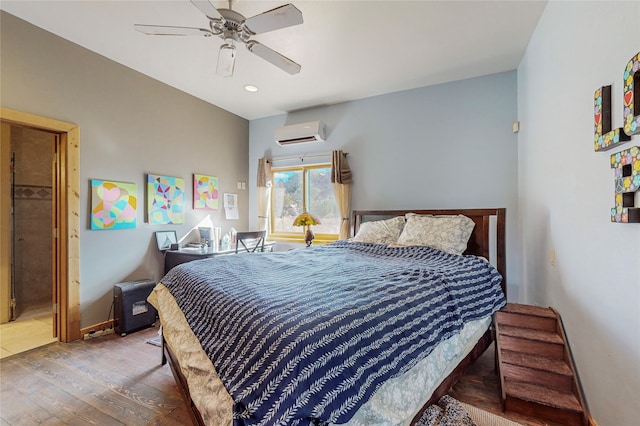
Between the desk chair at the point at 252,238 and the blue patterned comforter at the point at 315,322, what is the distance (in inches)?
48.1

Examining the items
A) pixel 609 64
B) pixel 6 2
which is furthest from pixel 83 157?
pixel 609 64

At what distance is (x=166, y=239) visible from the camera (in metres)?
3.46

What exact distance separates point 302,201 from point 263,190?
2.27 feet

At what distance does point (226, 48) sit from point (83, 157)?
1840 mm

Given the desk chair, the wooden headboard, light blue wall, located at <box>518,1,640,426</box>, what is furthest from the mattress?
the desk chair

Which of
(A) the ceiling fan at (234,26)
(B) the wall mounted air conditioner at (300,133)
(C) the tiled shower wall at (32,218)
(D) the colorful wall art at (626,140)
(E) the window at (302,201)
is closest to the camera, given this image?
(D) the colorful wall art at (626,140)

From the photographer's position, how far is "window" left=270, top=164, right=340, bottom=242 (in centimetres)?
410

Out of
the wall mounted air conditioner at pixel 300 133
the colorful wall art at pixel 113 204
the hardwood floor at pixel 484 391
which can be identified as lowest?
A: the hardwood floor at pixel 484 391

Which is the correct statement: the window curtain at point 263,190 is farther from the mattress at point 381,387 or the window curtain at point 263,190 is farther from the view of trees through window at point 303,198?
the mattress at point 381,387

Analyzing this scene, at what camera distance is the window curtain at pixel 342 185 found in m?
3.83

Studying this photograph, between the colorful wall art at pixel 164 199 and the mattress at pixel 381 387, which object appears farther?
the colorful wall art at pixel 164 199

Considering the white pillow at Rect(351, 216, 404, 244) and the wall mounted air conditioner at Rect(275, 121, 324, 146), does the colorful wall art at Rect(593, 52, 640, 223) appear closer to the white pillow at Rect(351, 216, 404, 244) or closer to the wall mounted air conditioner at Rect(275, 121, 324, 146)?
the white pillow at Rect(351, 216, 404, 244)

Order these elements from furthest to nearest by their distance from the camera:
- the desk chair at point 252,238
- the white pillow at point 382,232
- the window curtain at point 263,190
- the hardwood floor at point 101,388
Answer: the window curtain at point 263,190, the desk chair at point 252,238, the white pillow at point 382,232, the hardwood floor at point 101,388

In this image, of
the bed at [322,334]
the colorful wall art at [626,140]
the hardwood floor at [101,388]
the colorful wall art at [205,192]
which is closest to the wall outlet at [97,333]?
the hardwood floor at [101,388]
